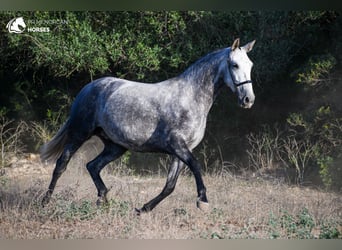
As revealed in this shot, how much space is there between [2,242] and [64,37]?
3454 mm

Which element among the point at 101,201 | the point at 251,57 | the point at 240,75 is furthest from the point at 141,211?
the point at 251,57

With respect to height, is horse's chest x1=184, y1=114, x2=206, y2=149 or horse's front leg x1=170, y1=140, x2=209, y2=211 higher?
horse's chest x1=184, y1=114, x2=206, y2=149

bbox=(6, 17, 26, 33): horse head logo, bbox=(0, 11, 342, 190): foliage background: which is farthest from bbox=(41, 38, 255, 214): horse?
bbox=(0, 11, 342, 190): foliage background

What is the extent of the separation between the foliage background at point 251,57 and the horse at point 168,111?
70.3 inches

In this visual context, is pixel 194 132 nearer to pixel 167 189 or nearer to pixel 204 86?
pixel 204 86

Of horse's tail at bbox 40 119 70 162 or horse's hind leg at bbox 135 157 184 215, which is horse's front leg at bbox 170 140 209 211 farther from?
horse's tail at bbox 40 119 70 162

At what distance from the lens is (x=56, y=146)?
→ 7668 mm

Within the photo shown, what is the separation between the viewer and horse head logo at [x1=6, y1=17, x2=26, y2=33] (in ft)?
26.8

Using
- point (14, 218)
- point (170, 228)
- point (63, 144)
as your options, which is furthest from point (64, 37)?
point (170, 228)

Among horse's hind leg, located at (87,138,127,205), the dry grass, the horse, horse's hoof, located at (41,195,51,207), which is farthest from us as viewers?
horse's hind leg, located at (87,138,127,205)

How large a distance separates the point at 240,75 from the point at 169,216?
1.64 meters

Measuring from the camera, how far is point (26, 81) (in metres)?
10.4

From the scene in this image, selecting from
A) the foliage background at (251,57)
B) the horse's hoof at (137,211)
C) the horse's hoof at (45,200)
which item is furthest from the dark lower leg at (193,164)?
the foliage background at (251,57)

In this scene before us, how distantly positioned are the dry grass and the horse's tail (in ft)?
1.49
